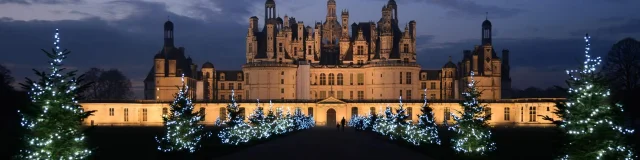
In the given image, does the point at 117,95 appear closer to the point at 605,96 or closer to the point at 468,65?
the point at 468,65

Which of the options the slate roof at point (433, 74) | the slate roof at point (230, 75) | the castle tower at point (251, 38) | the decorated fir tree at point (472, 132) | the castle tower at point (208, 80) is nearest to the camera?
the decorated fir tree at point (472, 132)

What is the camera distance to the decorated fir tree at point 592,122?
19.3 meters

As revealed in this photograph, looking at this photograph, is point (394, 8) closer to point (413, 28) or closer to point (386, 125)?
point (413, 28)

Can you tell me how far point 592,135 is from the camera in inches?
763

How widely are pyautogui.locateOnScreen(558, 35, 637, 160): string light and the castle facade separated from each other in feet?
234

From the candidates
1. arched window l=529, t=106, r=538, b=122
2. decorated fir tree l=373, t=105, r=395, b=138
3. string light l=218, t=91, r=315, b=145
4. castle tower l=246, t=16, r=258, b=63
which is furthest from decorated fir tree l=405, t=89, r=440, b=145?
castle tower l=246, t=16, r=258, b=63

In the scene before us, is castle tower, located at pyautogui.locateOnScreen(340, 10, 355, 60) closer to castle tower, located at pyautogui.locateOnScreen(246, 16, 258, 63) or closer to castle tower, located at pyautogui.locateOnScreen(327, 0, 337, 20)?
castle tower, located at pyautogui.locateOnScreen(327, 0, 337, 20)

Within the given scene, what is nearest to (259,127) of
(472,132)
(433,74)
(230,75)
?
(472,132)

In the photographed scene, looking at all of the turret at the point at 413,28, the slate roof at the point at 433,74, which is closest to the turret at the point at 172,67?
the turret at the point at 413,28

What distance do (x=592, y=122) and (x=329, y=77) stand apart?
3294 inches

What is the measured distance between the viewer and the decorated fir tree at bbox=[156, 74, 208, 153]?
33.5 metres

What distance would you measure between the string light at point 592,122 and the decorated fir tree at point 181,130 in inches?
721

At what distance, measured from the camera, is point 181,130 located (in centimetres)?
3356

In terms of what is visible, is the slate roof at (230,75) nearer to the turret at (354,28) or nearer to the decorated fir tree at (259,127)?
the turret at (354,28)
